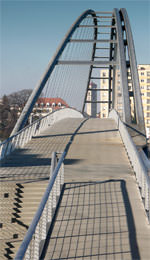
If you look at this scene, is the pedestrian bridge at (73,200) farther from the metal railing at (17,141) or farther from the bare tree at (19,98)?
the bare tree at (19,98)

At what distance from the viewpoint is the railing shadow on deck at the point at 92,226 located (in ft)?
17.9

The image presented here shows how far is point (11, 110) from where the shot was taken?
60.6m

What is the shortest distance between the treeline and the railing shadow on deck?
4865 cm

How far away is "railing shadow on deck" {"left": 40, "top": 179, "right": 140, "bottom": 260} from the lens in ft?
17.9

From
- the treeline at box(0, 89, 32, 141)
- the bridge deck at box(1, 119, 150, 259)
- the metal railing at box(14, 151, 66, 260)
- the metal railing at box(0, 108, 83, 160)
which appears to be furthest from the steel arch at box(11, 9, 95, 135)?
the treeline at box(0, 89, 32, 141)

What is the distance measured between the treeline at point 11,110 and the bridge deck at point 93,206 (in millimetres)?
43319

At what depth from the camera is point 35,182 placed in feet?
32.7

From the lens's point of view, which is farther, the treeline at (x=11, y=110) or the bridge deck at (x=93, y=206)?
the treeline at (x=11, y=110)

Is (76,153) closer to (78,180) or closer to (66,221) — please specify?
(78,180)

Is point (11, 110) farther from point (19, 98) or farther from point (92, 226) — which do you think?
point (92, 226)

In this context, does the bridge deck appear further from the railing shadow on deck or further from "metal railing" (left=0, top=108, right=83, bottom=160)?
"metal railing" (left=0, top=108, right=83, bottom=160)

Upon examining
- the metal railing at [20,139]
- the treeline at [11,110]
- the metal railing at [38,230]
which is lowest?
the treeline at [11,110]

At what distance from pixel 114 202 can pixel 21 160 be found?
20.4ft

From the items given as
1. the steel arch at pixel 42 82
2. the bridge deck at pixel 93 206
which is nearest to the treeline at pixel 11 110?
the steel arch at pixel 42 82
